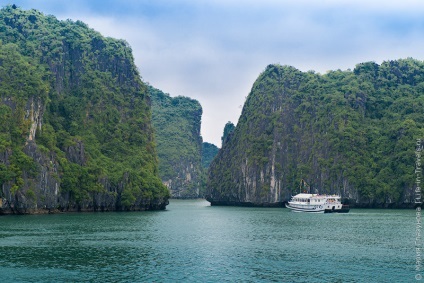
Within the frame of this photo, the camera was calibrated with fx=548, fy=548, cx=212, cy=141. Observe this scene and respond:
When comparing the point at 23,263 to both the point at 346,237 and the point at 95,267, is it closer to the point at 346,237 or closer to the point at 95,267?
the point at 95,267

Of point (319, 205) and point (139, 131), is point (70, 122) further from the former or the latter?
point (319, 205)

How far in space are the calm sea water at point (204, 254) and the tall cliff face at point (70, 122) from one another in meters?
31.6

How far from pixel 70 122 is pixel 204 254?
96.4 metres

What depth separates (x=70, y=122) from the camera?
138500 mm

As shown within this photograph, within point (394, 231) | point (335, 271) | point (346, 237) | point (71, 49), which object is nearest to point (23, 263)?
point (335, 271)

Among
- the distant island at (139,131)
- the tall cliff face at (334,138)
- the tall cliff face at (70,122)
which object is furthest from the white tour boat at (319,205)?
the tall cliff face at (70,122)

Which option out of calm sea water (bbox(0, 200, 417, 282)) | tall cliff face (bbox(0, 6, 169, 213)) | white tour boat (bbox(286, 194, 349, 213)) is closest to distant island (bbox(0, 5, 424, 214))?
tall cliff face (bbox(0, 6, 169, 213))

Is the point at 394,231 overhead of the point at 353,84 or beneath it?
beneath

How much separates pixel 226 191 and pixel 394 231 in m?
121

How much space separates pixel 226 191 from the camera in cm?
18962

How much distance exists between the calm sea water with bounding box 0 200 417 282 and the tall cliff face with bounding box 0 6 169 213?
104 ft

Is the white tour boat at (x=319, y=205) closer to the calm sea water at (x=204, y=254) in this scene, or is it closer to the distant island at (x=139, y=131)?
the distant island at (x=139, y=131)

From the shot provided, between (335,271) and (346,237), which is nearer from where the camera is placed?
(335,271)

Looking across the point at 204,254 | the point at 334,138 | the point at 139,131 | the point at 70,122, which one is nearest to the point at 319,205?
the point at 334,138
